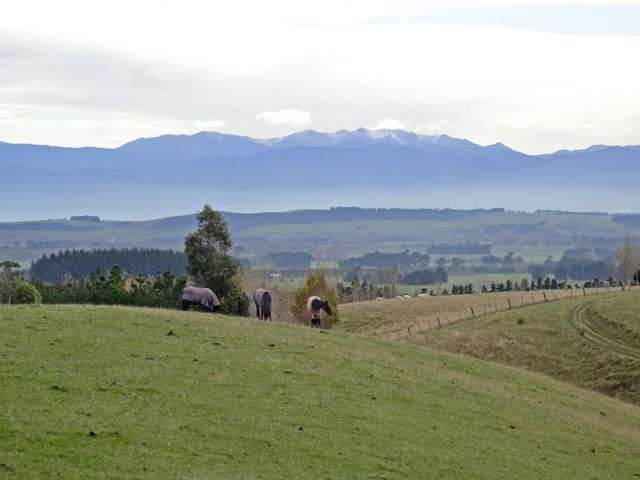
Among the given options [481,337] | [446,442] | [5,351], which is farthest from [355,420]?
[481,337]

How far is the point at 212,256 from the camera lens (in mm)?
62656

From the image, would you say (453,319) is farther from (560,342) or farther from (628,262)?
(628,262)

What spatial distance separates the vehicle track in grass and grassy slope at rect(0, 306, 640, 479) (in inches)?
770

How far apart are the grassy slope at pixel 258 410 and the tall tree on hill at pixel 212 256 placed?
683 inches

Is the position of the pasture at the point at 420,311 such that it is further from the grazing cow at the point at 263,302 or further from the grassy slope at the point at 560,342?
the grazing cow at the point at 263,302

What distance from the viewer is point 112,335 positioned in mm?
36219

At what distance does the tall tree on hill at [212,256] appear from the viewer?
61.8 metres

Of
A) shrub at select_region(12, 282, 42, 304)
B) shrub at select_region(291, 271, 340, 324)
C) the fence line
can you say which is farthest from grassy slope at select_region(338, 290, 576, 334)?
shrub at select_region(12, 282, 42, 304)

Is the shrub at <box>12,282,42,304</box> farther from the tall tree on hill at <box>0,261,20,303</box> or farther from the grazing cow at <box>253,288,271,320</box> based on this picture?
the grazing cow at <box>253,288,271,320</box>

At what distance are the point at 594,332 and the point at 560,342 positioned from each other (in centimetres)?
302

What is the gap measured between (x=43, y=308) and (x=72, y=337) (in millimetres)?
7830

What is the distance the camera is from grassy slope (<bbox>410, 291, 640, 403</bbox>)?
60625 millimetres

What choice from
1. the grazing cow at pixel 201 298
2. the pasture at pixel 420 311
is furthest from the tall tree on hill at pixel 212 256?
the pasture at pixel 420 311

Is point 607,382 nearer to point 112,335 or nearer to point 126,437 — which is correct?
point 112,335
